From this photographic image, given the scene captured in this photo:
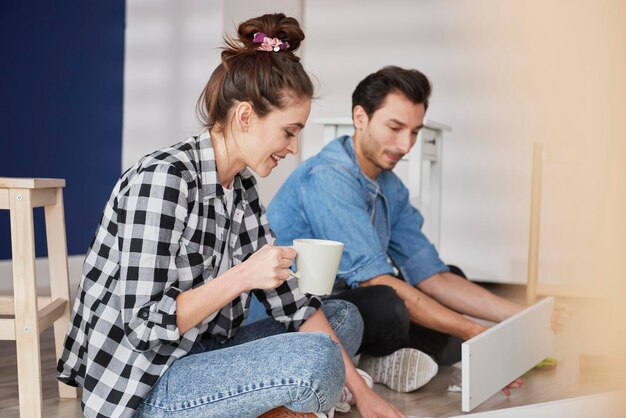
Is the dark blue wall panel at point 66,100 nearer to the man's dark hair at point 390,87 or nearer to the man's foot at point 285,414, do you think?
the man's dark hair at point 390,87

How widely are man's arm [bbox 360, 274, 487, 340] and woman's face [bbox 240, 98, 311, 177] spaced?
0.56m

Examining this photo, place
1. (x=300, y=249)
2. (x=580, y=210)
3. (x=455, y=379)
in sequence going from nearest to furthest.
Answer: (x=580, y=210)
(x=300, y=249)
(x=455, y=379)

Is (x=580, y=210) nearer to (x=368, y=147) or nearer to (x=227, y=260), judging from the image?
(x=227, y=260)

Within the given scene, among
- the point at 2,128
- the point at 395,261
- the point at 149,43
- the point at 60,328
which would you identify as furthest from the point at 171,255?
the point at 149,43

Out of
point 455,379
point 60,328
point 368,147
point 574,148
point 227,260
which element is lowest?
point 455,379

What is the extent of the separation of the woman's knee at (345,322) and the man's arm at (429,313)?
186 mm

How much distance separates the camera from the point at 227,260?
121 centimetres

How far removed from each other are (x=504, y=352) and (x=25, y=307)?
85 centimetres

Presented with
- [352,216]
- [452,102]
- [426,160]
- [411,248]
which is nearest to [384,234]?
[411,248]

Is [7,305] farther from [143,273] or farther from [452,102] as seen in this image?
[452,102]

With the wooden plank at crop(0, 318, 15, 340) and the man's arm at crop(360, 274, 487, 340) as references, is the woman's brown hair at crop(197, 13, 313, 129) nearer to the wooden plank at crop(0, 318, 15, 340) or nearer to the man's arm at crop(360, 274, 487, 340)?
the wooden plank at crop(0, 318, 15, 340)

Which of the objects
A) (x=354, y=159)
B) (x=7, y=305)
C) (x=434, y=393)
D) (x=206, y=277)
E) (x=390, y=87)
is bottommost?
(x=434, y=393)

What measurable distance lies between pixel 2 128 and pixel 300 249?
2.38 m

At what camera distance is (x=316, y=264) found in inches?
41.0
